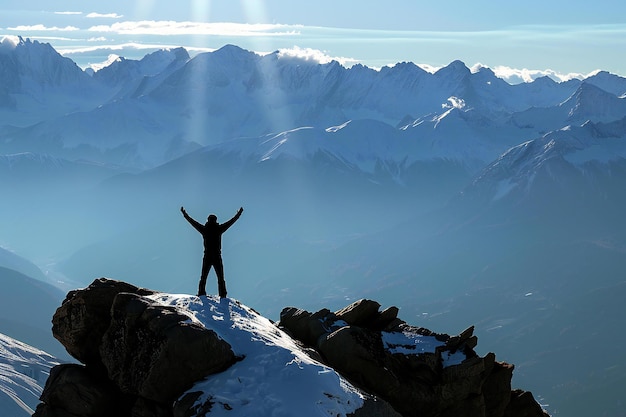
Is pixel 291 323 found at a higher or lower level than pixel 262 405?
higher

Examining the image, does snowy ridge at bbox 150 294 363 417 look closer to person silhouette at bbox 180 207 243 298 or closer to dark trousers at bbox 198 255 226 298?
dark trousers at bbox 198 255 226 298

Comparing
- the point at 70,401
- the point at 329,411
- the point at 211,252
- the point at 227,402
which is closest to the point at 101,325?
the point at 70,401

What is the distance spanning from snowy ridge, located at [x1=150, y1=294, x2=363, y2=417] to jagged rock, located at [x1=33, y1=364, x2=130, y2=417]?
13.4 ft

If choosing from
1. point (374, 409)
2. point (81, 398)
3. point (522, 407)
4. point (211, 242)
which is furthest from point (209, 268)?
point (522, 407)

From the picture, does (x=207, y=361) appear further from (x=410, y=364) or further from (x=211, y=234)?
(x=410, y=364)

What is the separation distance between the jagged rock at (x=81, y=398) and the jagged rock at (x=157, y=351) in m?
0.82

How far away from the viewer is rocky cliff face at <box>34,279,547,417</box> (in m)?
→ 28.4

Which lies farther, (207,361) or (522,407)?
(522,407)

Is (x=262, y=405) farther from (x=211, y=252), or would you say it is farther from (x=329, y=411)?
(x=211, y=252)

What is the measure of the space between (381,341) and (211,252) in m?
8.56

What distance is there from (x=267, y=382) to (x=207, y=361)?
7.58 ft

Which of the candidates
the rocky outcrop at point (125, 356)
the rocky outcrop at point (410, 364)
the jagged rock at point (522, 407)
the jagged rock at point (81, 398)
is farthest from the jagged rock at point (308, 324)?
the jagged rock at point (81, 398)

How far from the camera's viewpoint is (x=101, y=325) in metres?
32.6

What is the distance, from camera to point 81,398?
30.2 m
